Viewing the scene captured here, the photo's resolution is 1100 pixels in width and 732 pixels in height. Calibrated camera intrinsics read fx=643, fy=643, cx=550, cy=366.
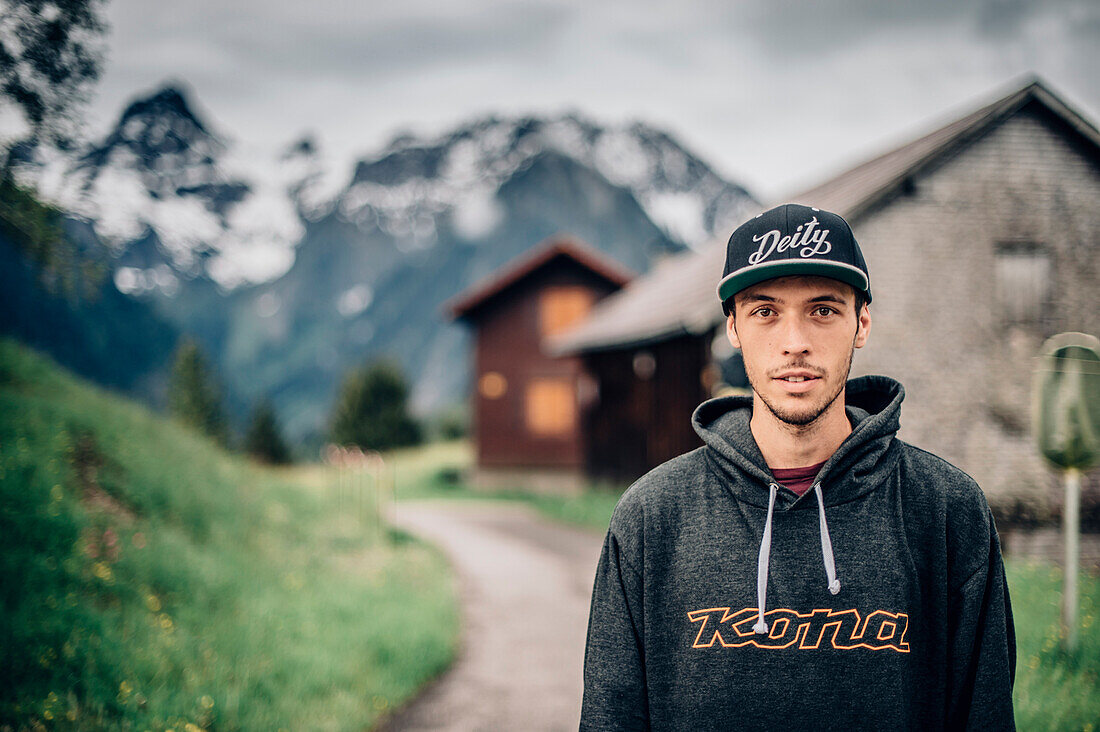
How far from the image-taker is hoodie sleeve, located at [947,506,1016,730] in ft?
5.38

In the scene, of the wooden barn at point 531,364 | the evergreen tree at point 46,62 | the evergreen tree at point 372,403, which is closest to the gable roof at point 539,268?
the wooden barn at point 531,364

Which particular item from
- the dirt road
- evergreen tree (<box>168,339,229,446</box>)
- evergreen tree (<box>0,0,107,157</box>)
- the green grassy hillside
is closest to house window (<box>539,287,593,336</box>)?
the dirt road

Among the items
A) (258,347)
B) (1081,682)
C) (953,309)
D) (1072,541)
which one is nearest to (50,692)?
(1081,682)

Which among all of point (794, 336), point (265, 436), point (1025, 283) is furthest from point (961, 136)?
point (265, 436)

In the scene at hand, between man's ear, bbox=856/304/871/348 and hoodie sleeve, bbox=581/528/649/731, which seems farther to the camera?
man's ear, bbox=856/304/871/348

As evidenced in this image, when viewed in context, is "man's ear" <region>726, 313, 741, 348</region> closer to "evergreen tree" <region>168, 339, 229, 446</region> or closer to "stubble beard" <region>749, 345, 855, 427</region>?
"stubble beard" <region>749, 345, 855, 427</region>

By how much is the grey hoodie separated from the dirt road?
360 cm

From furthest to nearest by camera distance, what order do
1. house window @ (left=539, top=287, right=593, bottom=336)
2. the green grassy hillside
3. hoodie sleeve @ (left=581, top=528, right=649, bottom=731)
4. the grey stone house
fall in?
house window @ (left=539, top=287, right=593, bottom=336) → the grey stone house → the green grassy hillside → hoodie sleeve @ (left=581, top=528, right=649, bottom=731)

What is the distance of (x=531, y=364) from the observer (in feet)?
71.5

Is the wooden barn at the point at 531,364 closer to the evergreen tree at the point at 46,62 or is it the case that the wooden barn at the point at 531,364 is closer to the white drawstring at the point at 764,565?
the evergreen tree at the point at 46,62

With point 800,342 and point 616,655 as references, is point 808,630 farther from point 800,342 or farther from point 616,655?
point 800,342

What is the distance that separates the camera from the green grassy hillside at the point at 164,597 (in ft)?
13.2

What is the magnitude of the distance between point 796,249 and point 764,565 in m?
0.86

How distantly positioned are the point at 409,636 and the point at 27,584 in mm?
3116
